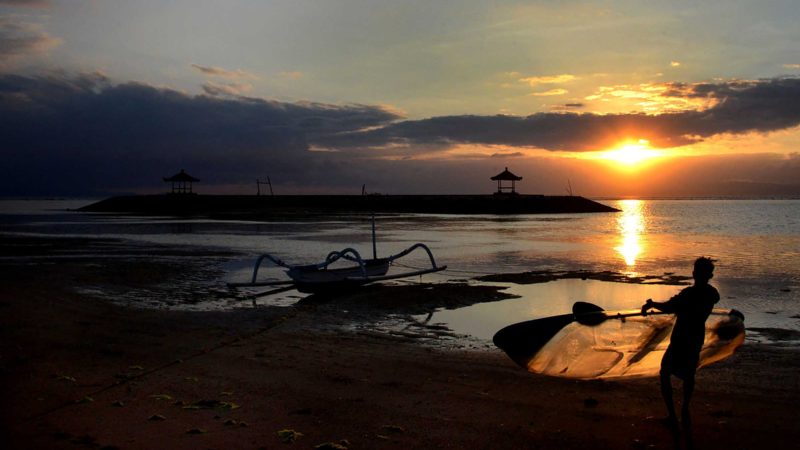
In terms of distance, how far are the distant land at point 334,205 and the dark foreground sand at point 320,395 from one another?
76.4 metres

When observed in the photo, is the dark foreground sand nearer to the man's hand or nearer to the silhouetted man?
the silhouetted man

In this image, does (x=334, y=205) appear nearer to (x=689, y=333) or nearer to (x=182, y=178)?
(x=182, y=178)

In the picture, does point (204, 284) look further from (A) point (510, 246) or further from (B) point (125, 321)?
(A) point (510, 246)

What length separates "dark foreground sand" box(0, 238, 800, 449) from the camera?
597 centimetres

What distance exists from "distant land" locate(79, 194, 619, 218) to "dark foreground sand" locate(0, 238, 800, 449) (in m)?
76.4

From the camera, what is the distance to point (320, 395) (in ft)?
24.3

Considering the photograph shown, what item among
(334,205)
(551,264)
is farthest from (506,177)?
(551,264)

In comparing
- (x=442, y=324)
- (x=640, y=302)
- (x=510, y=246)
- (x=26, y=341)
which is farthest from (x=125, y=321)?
(x=510, y=246)

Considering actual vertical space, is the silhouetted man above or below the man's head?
below

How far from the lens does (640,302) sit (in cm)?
1606

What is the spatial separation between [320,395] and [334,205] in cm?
9541

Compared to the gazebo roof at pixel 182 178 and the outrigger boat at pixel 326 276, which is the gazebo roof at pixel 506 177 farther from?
the outrigger boat at pixel 326 276

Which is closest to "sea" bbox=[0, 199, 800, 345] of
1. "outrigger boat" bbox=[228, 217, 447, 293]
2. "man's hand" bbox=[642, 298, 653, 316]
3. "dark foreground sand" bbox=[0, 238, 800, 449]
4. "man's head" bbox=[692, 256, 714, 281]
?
"outrigger boat" bbox=[228, 217, 447, 293]

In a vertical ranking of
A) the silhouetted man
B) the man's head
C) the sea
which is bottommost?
the sea
